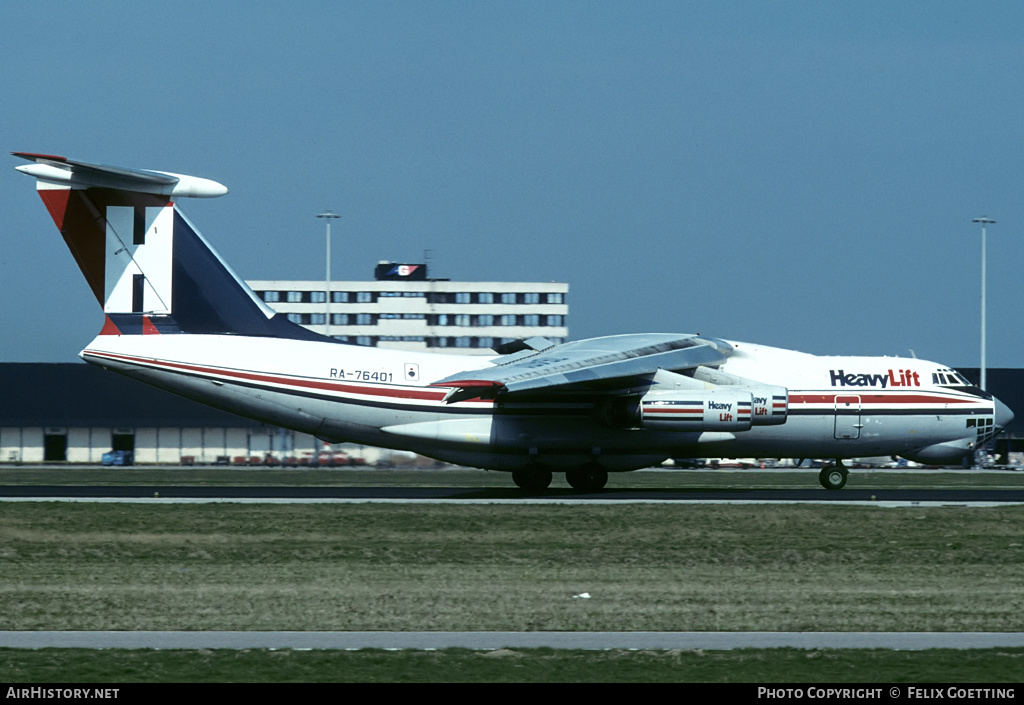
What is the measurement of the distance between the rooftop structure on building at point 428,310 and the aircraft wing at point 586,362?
72.3m

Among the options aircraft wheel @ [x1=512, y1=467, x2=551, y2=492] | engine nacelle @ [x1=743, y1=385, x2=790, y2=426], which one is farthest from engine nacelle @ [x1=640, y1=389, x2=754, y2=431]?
aircraft wheel @ [x1=512, y1=467, x2=551, y2=492]

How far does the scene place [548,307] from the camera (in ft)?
365

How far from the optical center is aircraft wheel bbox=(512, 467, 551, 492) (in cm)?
3186

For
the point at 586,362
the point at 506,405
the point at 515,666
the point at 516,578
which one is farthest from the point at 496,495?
the point at 515,666

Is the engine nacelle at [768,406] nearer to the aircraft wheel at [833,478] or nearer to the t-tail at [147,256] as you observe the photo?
the aircraft wheel at [833,478]

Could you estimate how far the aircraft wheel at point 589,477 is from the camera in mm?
31781

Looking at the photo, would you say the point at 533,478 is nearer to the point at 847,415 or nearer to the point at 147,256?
the point at 847,415

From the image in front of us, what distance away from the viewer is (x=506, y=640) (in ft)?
36.1

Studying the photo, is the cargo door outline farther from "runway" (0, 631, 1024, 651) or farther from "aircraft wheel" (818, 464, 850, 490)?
"runway" (0, 631, 1024, 651)

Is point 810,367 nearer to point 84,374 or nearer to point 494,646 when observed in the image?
point 494,646

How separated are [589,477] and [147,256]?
12425mm

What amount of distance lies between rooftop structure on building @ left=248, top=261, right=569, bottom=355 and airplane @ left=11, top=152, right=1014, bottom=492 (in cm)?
7242
